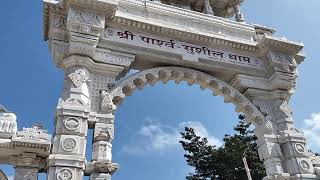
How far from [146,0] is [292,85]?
4.48 m

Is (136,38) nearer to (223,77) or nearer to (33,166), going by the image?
(223,77)

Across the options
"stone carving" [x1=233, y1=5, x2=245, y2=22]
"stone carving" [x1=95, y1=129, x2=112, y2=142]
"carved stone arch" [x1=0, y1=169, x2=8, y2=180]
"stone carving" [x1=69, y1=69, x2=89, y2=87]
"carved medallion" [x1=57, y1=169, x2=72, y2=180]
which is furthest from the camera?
"stone carving" [x1=233, y1=5, x2=245, y2=22]

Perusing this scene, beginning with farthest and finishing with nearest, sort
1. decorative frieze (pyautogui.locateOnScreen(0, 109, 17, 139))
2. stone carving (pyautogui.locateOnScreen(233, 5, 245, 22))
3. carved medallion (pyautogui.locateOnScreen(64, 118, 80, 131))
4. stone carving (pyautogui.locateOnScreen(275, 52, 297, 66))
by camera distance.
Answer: stone carving (pyautogui.locateOnScreen(233, 5, 245, 22)) → stone carving (pyautogui.locateOnScreen(275, 52, 297, 66)) → carved medallion (pyautogui.locateOnScreen(64, 118, 80, 131)) → decorative frieze (pyautogui.locateOnScreen(0, 109, 17, 139))

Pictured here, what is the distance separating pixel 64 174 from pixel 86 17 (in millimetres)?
3624

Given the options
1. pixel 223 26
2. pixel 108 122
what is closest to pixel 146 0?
pixel 223 26

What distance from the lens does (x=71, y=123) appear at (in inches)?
277

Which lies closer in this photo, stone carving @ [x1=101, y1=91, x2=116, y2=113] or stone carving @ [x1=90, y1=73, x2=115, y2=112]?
stone carving @ [x1=101, y1=91, x2=116, y2=113]

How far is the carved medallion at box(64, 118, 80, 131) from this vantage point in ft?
22.9

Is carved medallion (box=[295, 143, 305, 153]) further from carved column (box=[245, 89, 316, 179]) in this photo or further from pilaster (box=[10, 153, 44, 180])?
pilaster (box=[10, 153, 44, 180])

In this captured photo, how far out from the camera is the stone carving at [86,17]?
8094mm

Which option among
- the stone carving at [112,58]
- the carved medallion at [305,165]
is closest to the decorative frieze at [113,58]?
the stone carving at [112,58]

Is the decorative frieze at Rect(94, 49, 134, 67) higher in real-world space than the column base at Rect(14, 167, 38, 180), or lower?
higher

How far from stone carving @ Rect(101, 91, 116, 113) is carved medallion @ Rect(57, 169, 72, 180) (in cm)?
159

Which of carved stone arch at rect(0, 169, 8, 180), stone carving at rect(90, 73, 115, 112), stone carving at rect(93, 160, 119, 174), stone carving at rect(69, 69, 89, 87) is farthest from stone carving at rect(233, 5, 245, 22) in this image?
carved stone arch at rect(0, 169, 8, 180)
